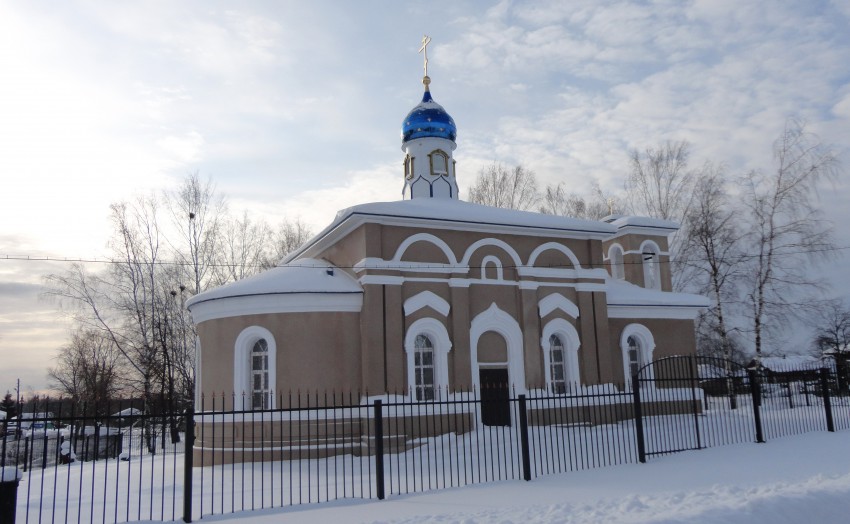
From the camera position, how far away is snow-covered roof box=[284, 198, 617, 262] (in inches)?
607

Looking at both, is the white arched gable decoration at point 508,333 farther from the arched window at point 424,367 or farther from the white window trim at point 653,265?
the white window trim at point 653,265

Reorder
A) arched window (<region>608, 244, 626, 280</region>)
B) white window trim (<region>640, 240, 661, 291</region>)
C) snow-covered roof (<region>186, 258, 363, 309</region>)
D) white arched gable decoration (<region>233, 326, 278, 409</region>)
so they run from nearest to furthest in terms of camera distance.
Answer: white arched gable decoration (<region>233, 326, 278, 409</region>) → snow-covered roof (<region>186, 258, 363, 309</region>) → white window trim (<region>640, 240, 661, 291</region>) → arched window (<region>608, 244, 626, 280</region>)

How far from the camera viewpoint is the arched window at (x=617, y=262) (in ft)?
74.2

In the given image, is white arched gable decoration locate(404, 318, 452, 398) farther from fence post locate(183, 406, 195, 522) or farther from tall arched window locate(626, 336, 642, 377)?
fence post locate(183, 406, 195, 522)

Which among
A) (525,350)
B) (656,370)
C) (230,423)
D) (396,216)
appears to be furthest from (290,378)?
(656,370)

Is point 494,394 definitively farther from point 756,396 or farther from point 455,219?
point 756,396

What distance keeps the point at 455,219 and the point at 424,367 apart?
149 inches

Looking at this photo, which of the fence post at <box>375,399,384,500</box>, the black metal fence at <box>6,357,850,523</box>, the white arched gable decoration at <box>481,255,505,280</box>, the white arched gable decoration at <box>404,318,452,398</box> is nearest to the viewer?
the fence post at <box>375,399,384,500</box>

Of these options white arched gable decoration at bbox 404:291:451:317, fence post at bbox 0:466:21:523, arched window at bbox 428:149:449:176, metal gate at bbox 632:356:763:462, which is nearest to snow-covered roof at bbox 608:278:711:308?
metal gate at bbox 632:356:763:462

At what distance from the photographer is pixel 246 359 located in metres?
15.0

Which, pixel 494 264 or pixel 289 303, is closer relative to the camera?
pixel 289 303

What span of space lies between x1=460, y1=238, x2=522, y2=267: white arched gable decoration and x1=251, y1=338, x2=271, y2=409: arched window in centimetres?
543

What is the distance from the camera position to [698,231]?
24.2 meters

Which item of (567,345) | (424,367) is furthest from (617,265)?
(424,367)
